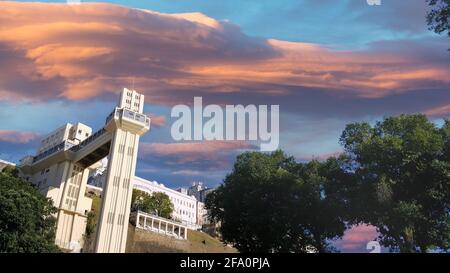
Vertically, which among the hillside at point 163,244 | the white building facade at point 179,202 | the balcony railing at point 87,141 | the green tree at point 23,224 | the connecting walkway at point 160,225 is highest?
the white building facade at point 179,202

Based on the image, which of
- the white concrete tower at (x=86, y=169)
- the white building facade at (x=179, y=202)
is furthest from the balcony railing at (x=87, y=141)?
the white building facade at (x=179, y=202)

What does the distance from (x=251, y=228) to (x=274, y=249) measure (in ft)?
9.07

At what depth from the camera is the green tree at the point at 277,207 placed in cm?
3997

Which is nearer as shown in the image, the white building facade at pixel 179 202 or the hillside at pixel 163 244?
the hillside at pixel 163 244

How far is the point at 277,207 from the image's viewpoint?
135 ft

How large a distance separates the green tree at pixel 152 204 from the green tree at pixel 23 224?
37442mm

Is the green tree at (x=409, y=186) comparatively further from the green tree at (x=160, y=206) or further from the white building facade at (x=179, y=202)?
the white building facade at (x=179, y=202)

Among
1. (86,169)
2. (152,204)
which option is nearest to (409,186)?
(86,169)

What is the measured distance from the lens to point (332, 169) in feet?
134

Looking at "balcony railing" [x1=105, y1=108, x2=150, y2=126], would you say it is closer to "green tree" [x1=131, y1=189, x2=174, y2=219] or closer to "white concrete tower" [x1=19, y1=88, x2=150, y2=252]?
"white concrete tower" [x1=19, y1=88, x2=150, y2=252]

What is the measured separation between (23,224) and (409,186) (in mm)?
32750

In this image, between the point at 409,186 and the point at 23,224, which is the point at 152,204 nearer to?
the point at 23,224

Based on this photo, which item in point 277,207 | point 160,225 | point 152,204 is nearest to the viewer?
point 277,207
